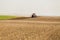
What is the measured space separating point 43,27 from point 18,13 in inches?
37.2

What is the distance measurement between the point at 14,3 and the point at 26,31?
0.96 meters

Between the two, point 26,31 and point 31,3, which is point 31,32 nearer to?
point 26,31

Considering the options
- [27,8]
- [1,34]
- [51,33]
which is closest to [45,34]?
[51,33]

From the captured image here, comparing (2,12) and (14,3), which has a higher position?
(14,3)

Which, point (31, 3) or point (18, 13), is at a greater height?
point (31, 3)

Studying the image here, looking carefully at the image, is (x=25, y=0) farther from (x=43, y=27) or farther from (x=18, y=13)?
(x=43, y=27)

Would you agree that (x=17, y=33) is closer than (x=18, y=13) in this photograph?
Yes

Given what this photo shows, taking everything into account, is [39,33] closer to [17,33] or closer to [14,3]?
[17,33]

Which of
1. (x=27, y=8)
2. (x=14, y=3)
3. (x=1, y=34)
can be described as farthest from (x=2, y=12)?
(x=1, y=34)

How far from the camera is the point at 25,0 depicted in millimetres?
1256

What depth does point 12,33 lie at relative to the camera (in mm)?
330

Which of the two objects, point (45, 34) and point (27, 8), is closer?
point (45, 34)

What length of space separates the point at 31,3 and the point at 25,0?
8 cm

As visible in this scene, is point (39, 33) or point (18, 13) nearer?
point (39, 33)
